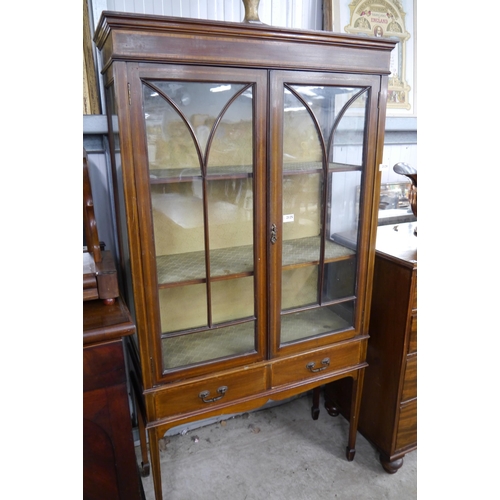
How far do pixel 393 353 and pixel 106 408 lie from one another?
966 mm

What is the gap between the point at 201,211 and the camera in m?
1.09

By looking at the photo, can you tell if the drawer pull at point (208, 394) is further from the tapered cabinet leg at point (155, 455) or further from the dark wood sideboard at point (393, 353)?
the dark wood sideboard at point (393, 353)

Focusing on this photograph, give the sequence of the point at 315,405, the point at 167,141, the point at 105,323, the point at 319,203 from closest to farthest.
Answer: the point at 105,323 < the point at 167,141 < the point at 319,203 < the point at 315,405

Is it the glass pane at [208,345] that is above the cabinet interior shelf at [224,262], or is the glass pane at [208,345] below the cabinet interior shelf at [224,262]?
below

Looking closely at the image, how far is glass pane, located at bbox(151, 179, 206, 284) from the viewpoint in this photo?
105 cm

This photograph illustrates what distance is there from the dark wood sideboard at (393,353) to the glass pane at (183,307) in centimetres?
66

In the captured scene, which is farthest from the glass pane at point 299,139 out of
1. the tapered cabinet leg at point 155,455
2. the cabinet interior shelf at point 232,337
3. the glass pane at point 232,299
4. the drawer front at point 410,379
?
the tapered cabinet leg at point 155,455

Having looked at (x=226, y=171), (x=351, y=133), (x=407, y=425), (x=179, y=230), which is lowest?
(x=407, y=425)

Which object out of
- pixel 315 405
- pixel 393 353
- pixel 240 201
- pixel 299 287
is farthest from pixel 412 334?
pixel 240 201

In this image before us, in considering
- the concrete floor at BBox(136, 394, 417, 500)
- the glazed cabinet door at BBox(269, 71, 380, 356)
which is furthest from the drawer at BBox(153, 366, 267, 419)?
the concrete floor at BBox(136, 394, 417, 500)

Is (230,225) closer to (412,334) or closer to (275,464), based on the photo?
(412,334)

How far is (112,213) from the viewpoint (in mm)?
1362

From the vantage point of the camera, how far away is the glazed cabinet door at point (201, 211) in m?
0.96

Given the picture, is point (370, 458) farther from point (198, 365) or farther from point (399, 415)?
point (198, 365)
